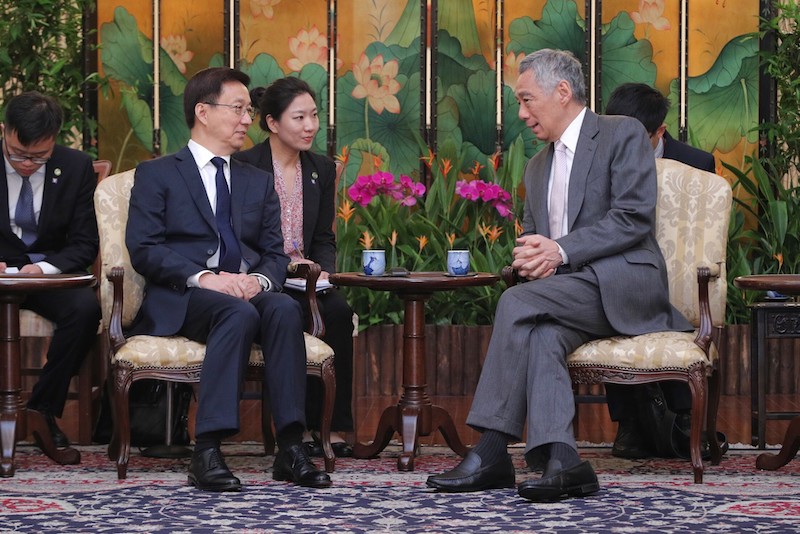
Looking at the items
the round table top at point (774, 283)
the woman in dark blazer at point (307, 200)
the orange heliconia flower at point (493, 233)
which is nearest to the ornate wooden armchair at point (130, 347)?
the woman in dark blazer at point (307, 200)

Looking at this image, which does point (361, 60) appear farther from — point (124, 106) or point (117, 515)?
point (117, 515)

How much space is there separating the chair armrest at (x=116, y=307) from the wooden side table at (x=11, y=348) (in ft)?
0.24

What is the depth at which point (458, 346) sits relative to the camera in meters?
6.59

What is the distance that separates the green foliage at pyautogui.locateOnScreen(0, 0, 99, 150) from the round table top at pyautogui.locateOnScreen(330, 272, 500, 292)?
9.38 feet

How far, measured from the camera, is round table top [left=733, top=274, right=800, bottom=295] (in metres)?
4.13

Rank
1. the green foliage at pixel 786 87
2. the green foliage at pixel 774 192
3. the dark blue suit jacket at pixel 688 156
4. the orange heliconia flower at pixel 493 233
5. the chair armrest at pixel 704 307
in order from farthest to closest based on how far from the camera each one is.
Answer: the green foliage at pixel 786 87
the green foliage at pixel 774 192
the orange heliconia flower at pixel 493 233
the dark blue suit jacket at pixel 688 156
the chair armrest at pixel 704 307

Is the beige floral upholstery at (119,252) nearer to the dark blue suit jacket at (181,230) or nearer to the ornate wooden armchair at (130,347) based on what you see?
the ornate wooden armchair at (130,347)

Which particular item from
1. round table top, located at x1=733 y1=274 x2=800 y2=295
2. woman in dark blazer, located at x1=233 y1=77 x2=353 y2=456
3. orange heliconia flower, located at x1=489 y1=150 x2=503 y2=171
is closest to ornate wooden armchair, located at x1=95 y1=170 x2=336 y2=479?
woman in dark blazer, located at x1=233 y1=77 x2=353 y2=456

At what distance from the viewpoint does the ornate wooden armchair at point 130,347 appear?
4148 millimetres

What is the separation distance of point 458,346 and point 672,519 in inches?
126

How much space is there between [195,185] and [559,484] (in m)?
1.65

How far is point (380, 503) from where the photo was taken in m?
3.68

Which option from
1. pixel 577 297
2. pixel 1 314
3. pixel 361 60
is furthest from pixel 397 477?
pixel 361 60

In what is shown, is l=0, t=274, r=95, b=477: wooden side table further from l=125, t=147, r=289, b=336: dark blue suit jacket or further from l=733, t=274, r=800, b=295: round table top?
l=733, t=274, r=800, b=295: round table top
